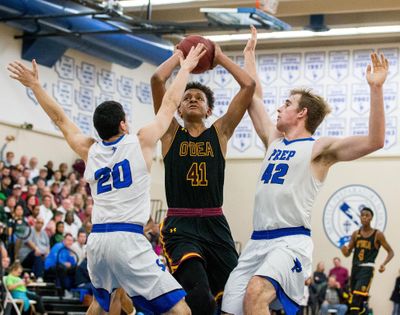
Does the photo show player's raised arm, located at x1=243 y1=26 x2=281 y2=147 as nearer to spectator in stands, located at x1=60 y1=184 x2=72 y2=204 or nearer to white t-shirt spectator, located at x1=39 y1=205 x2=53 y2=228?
white t-shirt spectator, located at x1=39 y1=205 x2=53 y2=228

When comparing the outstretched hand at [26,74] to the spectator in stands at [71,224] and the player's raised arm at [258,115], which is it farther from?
the spectator in stands at [71,224]

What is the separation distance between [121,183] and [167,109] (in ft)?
2.43

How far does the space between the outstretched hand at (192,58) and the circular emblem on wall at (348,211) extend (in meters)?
15.7

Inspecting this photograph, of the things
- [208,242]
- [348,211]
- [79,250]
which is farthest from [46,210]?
[208,242]

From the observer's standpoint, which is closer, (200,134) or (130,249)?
(130,249)

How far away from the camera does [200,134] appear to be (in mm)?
7332

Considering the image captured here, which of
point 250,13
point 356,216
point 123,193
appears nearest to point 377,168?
point 356,216

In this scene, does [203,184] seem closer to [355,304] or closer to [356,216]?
[355,304]

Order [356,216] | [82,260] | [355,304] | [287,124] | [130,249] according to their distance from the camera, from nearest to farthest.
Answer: [130,249]
[287,124]
[355,304]
[82,260]
[356,216]

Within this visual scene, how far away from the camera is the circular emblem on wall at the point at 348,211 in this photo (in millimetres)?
22141

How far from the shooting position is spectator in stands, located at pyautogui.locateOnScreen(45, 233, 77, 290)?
1570 cm

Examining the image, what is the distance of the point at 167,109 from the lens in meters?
6.55

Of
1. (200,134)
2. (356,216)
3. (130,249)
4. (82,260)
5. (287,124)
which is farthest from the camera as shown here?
(356,216)

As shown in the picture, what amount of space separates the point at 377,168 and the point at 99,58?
27.4 ft
